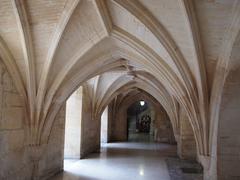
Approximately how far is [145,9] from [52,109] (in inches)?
114

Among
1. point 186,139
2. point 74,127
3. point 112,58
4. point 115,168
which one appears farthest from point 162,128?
point 112,58

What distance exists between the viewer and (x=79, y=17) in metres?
4.09

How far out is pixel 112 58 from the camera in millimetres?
5906

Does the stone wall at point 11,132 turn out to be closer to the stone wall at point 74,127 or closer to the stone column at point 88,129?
the stone wall at point 74,127

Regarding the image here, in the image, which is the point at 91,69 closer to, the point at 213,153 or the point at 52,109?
the point at 52,109

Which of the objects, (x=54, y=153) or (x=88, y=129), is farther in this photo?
(x=88, y=129)

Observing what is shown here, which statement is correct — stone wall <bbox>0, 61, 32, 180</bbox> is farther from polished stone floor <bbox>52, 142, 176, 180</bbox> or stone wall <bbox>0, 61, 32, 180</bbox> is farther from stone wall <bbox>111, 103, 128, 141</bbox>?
stone wall <bbox>111, 103, 128, 141</bbox>

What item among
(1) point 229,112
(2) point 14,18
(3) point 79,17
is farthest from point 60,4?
(1) point 229,112

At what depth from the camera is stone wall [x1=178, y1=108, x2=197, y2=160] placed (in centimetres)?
832

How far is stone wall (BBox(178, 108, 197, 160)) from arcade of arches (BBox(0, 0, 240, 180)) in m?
3.62

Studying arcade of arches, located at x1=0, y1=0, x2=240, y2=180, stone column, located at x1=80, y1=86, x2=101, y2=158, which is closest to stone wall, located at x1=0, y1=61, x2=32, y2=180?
arcade of arches, located at x1=0, y1=0, x2=240, y2=180

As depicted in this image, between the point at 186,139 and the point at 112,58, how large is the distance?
4.17 m

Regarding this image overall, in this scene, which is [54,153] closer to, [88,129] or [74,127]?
[74,127]

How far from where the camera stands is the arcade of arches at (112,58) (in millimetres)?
3503
